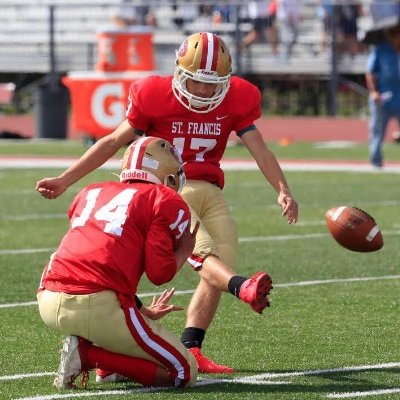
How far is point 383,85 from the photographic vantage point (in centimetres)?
1731

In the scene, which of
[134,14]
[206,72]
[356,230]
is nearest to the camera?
[206,72]

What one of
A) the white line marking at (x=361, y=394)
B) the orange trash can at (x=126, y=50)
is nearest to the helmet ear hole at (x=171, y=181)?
the white line marking at (x=361, y=394)

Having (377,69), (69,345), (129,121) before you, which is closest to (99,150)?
(129,121)

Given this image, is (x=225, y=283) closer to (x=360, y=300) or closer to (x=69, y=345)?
(x=69, y=345)

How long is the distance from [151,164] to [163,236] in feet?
1.24

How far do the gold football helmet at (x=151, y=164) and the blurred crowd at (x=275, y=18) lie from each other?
62.8ft

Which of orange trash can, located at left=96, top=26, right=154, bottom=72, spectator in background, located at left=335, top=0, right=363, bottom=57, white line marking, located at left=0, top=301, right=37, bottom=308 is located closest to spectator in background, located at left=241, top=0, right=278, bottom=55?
spectator in background, located at left=335, top=0, right=363, bottom=57

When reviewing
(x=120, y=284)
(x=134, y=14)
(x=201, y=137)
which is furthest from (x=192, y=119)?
(x=134, y=14)

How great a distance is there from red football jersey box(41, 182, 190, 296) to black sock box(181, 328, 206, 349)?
758 millimetres

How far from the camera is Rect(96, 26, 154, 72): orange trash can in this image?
22.0 metres

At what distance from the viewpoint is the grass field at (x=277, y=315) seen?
19.1 feet

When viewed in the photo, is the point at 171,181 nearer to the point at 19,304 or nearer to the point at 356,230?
the point at 356,230

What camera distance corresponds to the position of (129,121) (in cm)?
667

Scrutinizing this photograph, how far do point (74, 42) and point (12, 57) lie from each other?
1.59 m
